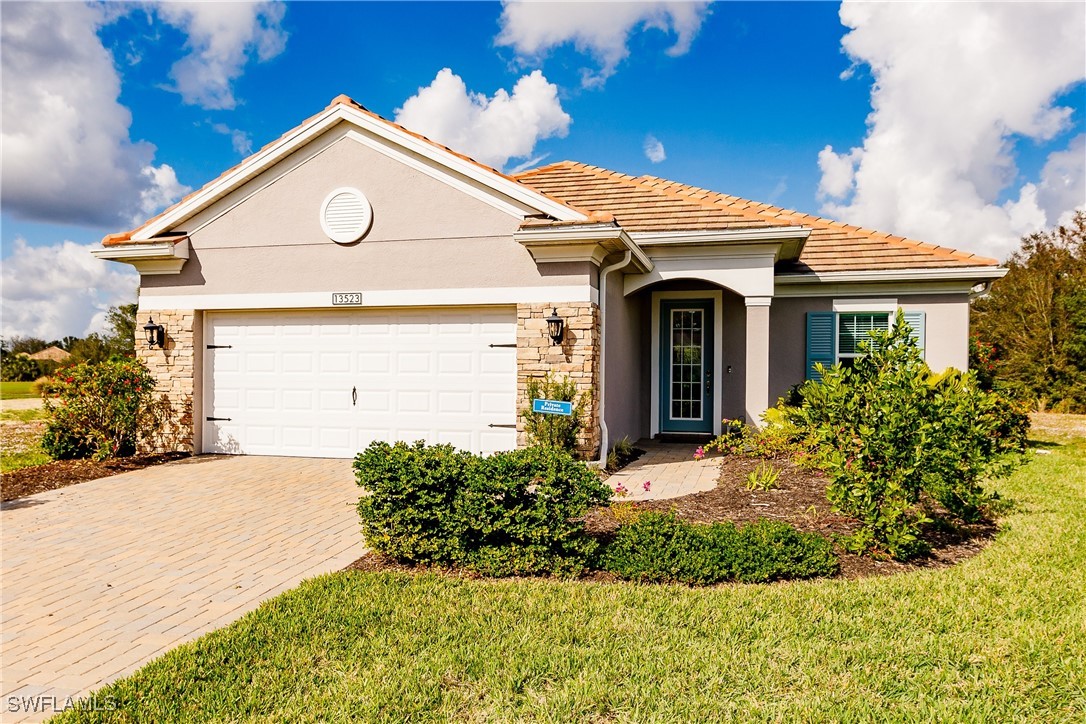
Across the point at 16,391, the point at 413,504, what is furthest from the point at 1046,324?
the point at 16,391

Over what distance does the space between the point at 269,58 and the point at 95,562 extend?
10.1 meters

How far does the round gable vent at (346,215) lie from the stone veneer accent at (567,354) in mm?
2778

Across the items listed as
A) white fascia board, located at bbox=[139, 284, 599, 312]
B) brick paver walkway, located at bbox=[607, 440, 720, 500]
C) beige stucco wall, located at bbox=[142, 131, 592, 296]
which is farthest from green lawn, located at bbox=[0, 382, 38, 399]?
brick paver walkway, located at bbox=[607, 440, 720, 500]

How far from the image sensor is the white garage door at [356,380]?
9602 millimetres

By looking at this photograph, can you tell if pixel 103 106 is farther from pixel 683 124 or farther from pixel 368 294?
pixel 683 124

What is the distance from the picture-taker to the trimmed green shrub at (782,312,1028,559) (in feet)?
16.8

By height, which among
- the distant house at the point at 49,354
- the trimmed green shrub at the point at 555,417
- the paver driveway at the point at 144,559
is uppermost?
the distant house at the point at 49,354

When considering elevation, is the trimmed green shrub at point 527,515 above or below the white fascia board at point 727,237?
below

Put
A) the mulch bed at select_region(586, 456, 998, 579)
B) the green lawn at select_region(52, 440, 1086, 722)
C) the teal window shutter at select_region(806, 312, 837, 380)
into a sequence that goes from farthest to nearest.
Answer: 1. the teal window shutter at select_region(806, 312, 837, 380)
2. the mulch bed at select_region(586, 456, 998, 579)
3. the green lawn at select_region(52, 440, 1086, 722)

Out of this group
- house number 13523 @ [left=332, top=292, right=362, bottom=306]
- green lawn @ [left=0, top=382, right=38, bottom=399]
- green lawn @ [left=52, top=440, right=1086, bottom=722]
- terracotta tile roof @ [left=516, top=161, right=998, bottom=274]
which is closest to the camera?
green lawn @ [left=52, top=440, right=1086, bottom=722]

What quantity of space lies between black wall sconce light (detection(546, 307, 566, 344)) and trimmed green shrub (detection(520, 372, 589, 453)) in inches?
20.2

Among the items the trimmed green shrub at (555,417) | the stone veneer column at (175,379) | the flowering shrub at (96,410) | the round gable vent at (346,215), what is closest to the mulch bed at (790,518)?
the trimmed green shrub at (555,417)

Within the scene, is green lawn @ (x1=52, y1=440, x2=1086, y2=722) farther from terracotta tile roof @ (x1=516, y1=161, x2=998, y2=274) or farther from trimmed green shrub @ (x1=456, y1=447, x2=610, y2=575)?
terracotta tile roof @ (x1=516, y1=161, x2=998, y2=274)

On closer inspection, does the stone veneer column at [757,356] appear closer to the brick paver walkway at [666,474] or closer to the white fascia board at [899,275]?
the brick paver walkway at [666,474]
